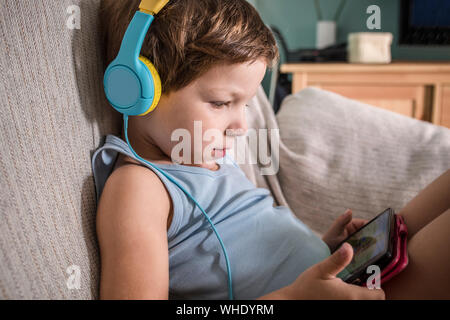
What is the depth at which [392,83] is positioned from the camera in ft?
6.07

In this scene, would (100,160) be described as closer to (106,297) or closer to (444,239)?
(106,297)

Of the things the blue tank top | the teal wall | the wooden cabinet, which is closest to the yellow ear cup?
the blue tank top

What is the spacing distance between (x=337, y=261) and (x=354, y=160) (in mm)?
502

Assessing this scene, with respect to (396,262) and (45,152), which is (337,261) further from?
(45,152)

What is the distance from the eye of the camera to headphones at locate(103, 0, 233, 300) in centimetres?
53

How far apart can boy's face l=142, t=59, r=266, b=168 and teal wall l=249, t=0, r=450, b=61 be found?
1927mm

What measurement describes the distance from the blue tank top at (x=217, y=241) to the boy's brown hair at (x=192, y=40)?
14cm

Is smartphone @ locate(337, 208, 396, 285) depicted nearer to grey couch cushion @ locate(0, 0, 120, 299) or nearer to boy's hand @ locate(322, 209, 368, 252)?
boy's hand @ locate(322, 209, 368, 252)

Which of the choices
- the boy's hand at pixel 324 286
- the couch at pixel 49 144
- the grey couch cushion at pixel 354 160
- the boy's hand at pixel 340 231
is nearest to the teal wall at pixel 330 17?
the grey couch cushion at pixel 354 160

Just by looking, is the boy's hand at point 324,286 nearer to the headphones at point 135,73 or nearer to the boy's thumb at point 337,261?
the boy's thumb at point 337,261

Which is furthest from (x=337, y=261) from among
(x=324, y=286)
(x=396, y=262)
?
(x=396, y=262)

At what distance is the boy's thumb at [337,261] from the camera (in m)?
0.48

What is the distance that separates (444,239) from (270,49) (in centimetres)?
38

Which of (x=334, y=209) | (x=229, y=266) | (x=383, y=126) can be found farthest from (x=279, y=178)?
(x=229, y=266)
